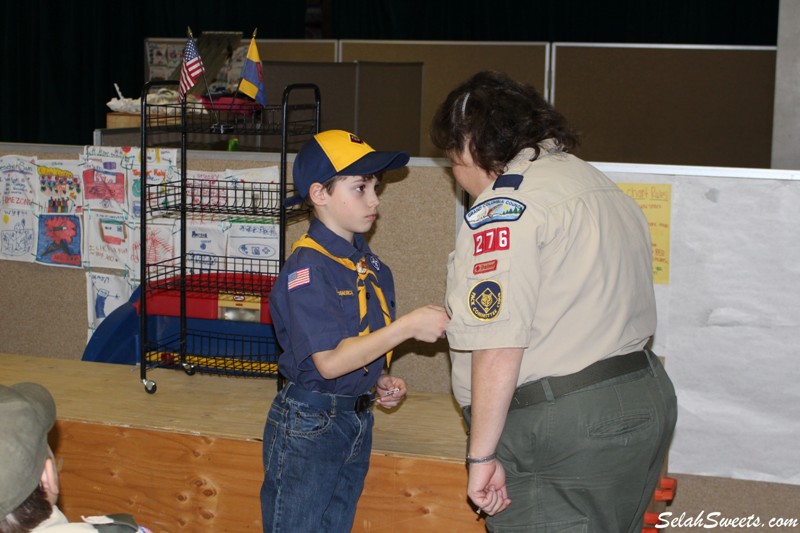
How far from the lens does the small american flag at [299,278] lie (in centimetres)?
187

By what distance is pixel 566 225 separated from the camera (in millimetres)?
1513

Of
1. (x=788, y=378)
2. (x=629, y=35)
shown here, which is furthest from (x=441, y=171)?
(x=629, y=35)

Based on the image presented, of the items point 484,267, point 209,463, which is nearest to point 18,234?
point 209,463

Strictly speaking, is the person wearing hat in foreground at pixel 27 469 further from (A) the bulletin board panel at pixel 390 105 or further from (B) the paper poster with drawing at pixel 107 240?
(A) the bulletin board panel at pixel 390 105

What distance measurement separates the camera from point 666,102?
18.1ft

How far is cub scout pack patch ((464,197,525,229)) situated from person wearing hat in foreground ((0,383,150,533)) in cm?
71

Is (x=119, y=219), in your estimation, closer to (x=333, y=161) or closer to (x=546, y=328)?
(x=333, y=161)

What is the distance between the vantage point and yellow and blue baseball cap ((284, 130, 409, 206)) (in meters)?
1.95

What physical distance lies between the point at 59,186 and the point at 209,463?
1.26 metres

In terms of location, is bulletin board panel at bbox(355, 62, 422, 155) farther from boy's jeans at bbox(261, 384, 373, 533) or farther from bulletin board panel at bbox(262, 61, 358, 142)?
boy's jeans at bbox(261, 384, 373, 533)

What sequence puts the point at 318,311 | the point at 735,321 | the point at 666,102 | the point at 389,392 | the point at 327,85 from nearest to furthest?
1. the point at 318,311
2. the point at 389,392
3. the point at 735,321
4. the point at 327,85
5. the point at 666,102

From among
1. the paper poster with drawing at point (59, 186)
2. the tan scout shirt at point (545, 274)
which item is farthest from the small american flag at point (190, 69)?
the tan scout shirt at point (545, 274)

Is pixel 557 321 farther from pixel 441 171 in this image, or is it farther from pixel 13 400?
pixel 441 171

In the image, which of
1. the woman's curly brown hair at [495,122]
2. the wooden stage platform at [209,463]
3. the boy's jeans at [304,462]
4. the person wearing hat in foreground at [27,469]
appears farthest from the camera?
the wooden stage platform at [209,463]
